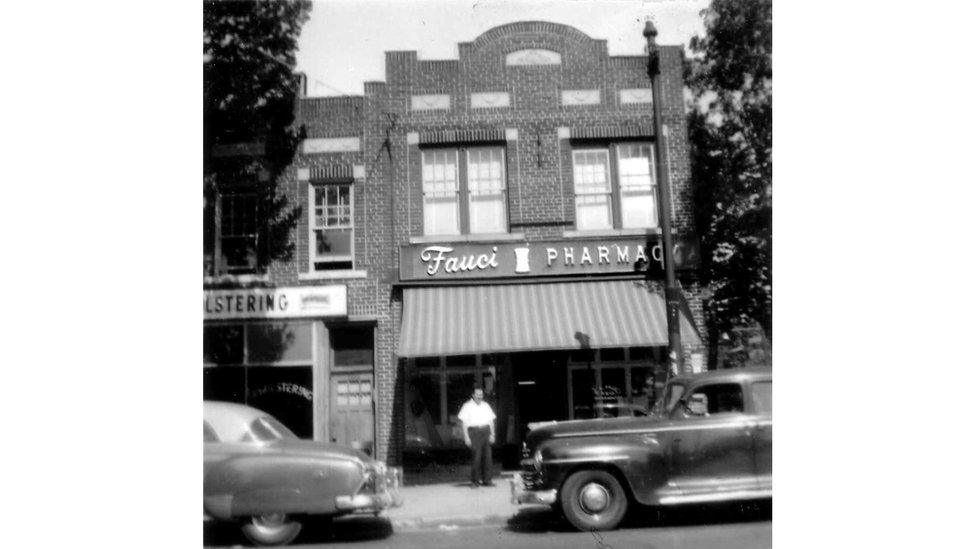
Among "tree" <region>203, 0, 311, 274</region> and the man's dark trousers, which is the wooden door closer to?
the man's dark trousers

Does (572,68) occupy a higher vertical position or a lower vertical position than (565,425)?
higher

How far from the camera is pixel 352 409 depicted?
6.73 meters

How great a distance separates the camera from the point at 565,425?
6.46 m

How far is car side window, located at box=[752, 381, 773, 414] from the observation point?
6355mm

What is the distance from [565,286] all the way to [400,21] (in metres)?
3.10

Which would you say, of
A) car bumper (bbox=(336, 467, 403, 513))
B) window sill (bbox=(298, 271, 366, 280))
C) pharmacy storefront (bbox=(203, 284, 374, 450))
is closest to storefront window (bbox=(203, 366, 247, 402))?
pharmacy storefront (bbox=(203, 284, 374, 450))

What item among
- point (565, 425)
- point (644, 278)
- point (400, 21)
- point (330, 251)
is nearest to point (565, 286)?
point (644, 278)

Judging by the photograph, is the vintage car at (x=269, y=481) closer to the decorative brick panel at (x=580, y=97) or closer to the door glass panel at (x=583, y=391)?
the door glass panel at (x=583, y=391)

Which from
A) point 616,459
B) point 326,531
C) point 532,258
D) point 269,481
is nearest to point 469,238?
point 532,258

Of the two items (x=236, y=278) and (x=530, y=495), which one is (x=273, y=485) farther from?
(x=530, y=495)

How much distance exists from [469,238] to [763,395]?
3.26m

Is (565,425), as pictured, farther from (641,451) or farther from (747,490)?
(747,490)

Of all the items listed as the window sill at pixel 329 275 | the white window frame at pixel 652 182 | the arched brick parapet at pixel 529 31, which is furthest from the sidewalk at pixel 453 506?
the arched brick parapet at pixel 529 31

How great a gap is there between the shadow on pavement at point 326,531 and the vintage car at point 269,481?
0.08 m
